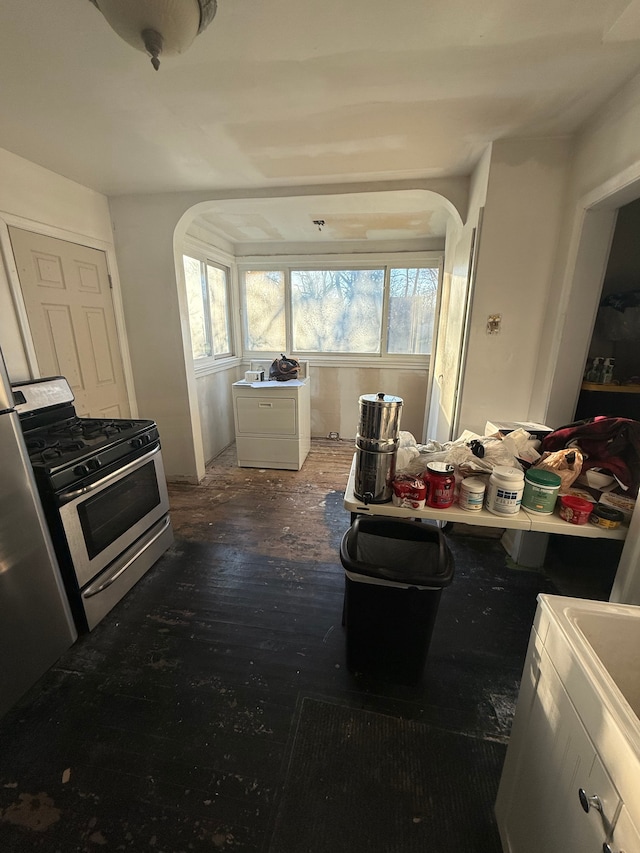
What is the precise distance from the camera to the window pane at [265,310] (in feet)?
13.9

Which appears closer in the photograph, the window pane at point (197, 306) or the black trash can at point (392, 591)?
the black trash can at point (392, 591)

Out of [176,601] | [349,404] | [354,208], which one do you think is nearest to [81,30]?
[354,208]

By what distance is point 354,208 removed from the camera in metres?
2.75

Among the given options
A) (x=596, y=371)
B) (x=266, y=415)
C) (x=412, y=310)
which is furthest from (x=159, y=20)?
(x=412, y=310)

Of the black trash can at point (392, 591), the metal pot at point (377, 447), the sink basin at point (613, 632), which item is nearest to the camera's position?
the sink basin at point (613, 632)

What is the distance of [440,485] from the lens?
4.51ft

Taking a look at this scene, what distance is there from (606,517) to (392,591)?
865mm

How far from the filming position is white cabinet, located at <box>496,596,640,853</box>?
555 mm

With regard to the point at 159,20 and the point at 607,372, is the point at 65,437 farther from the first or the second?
the point at 607,372


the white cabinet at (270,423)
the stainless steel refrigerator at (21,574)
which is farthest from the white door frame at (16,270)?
the white cabinet at (270,423)

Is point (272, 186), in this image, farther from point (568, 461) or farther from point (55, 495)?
point (568, 461)

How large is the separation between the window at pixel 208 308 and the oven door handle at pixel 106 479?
144 centimetres

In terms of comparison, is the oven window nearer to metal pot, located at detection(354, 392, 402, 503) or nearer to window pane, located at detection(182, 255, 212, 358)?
metal pot, located at detection(354, 392, 402, 503)

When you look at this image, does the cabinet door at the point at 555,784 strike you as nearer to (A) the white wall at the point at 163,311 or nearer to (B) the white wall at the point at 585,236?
(B) the white wall at the point at 585,236
